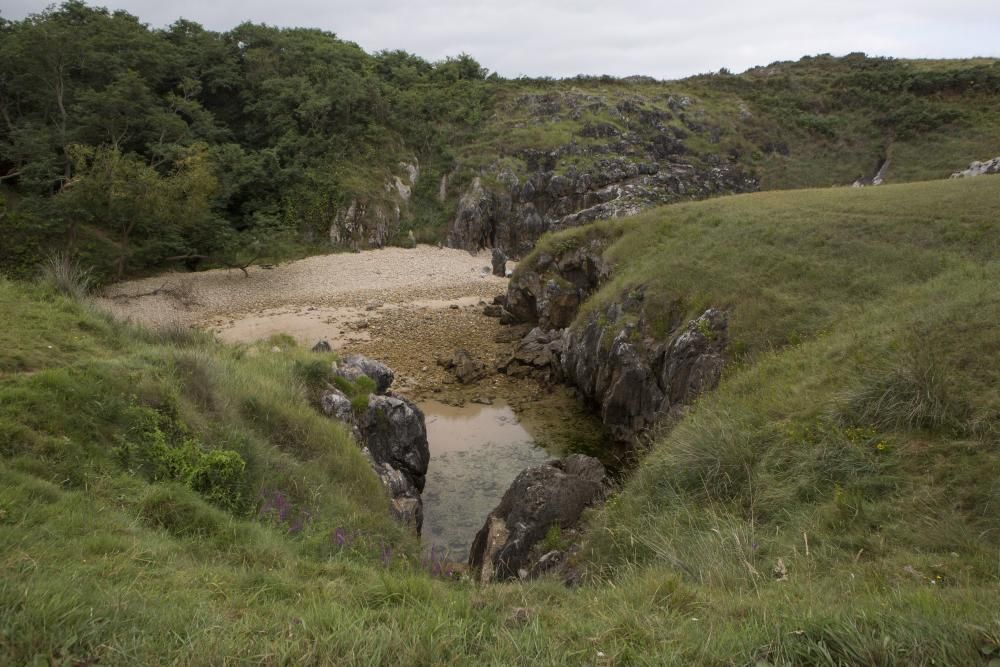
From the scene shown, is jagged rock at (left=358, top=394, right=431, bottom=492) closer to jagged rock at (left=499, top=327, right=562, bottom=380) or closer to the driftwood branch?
jagged rock at (left=499, top=327, right=562, bottom=380)

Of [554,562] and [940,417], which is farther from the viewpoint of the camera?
[554,562]

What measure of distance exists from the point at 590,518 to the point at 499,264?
85.4ft

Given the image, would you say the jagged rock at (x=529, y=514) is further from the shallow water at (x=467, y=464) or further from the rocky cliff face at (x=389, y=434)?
the rocky cliff face at (x=389, y=434)

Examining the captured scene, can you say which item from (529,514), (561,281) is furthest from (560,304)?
(529,514)

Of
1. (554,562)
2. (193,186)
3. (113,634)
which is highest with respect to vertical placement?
(193,186)

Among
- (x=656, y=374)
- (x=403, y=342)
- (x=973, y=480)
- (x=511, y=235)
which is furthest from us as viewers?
(x=511, y=235)

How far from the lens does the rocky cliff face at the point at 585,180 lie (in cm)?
3753

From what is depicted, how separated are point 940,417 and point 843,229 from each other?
9584 millimetres

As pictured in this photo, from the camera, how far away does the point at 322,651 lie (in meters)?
3.40

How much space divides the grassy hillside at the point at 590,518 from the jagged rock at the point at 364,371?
0.92 metres

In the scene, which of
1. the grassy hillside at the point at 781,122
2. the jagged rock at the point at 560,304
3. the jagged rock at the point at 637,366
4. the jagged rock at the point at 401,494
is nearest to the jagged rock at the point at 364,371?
the jagged rock at the point at 401,494

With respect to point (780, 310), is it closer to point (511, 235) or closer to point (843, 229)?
point (843, 229)

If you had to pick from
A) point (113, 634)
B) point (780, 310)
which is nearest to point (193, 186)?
point (780, 310)

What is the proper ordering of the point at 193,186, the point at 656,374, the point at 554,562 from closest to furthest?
the point at 554,562, the point at 656,374, the point at 193,186
